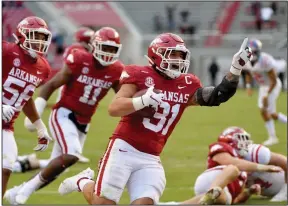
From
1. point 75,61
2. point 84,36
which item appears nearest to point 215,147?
point 75,61

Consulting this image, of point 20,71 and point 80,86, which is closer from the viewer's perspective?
point 20,71

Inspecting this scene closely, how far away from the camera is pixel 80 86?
7.24m

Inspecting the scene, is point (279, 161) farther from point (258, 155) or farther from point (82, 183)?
point (82, 183)

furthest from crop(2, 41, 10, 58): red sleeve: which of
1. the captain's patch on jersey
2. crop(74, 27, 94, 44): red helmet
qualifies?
crop(74, 27, 94, 44): red helmet

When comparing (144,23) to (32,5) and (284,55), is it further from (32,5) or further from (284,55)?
(284,55)

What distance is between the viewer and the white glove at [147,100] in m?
4.66

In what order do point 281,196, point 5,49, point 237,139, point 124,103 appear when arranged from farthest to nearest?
1. point 281,196
2. point 237,139
3. point 5,49
4. point 124,103

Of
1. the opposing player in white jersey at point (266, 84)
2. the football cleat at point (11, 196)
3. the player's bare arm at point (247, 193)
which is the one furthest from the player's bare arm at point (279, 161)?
the opposing player in white jersey at point (266, 84)

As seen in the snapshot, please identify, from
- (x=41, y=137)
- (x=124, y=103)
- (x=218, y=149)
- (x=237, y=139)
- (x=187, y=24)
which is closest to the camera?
(x=124, y=103)

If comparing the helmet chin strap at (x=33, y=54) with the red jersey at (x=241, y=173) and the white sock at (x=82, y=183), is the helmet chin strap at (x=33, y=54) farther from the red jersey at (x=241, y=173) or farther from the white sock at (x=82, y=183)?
the red jersey at (x=241, y=173)

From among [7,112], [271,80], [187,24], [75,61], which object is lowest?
[187,24]

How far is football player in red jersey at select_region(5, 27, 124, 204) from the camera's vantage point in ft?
23.1

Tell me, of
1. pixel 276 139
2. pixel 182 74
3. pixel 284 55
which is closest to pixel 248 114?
pixel 276 139

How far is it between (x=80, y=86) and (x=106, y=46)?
0.47 metres
